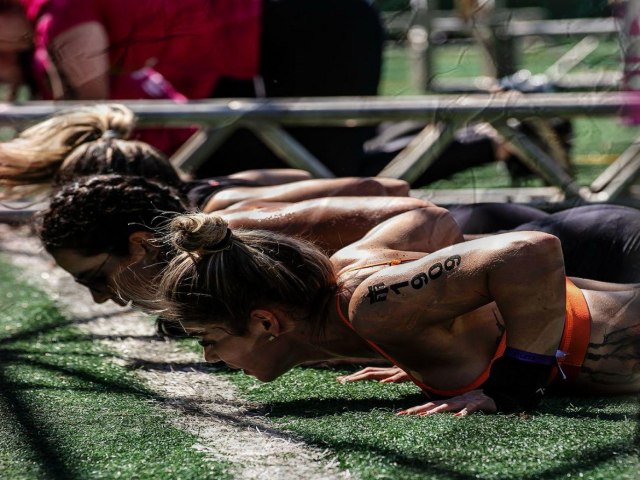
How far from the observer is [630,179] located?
436 cm

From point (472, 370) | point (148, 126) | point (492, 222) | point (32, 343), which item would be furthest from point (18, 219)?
point (472, 370)

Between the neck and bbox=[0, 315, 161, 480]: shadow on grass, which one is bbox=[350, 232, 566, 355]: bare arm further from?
bbox=[0, 315, 161, 480]: shadow on grass

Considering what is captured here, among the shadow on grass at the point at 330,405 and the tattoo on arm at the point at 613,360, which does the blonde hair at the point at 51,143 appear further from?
the tattoo on arm at the point at 613,360

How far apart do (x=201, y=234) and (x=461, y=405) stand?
2.32ft

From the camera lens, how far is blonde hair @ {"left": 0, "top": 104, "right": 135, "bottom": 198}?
3.79 meters

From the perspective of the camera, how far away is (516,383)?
8.03 ft

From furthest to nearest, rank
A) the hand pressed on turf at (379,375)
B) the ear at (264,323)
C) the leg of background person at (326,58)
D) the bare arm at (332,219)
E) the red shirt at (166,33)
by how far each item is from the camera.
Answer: the leg of background person at (326,58) → the red shirt at (166,33) → the bare arm at (332,219) → the hand pressed on turf at (379,375) → the ear at (264,323)

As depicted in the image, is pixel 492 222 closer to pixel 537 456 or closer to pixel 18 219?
pixel 537 456

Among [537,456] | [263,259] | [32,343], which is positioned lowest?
[32,343]

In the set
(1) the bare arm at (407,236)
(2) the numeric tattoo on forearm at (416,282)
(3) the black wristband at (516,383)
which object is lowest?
(3) the black wristband at (516,383)

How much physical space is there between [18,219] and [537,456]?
268 centimetres

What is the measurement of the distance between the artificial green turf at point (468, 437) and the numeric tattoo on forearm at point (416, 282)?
28 cm

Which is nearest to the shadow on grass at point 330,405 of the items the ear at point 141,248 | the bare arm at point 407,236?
the bare arm at point 407,236

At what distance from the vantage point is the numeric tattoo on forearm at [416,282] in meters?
2.46
